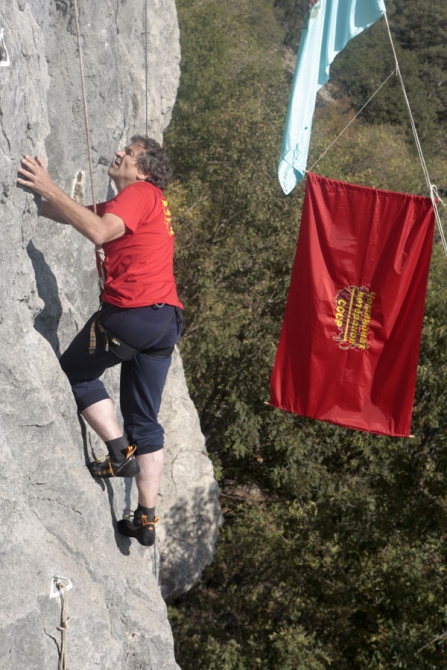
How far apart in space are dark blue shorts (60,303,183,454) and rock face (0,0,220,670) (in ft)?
0.64

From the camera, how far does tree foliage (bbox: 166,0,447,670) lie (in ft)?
30.8

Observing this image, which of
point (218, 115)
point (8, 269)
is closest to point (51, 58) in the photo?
point (8, 269)

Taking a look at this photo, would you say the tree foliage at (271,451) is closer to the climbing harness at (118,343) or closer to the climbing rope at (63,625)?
the climbing harness at (118,343)

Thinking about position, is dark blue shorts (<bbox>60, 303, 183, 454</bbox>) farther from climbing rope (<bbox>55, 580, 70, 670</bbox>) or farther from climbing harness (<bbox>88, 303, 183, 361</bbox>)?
climbing rope (<bbox>55, 580, 70, 670</bbox>)

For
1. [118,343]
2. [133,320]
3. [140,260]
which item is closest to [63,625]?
[118,343]

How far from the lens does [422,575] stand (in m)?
8.86

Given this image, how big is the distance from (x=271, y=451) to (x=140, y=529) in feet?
34.4

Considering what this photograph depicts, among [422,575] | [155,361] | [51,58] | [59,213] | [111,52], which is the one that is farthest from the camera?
[422,575]

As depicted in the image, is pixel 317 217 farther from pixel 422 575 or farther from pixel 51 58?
pixel 422 575

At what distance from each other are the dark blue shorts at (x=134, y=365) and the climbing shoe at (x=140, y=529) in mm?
470

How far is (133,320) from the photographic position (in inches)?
172

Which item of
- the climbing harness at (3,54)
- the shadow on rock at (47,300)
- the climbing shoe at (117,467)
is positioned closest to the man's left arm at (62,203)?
the climbing harness at (3,54)

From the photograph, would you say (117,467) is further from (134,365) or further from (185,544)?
(185,544)

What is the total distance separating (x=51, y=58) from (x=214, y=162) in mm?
13034
